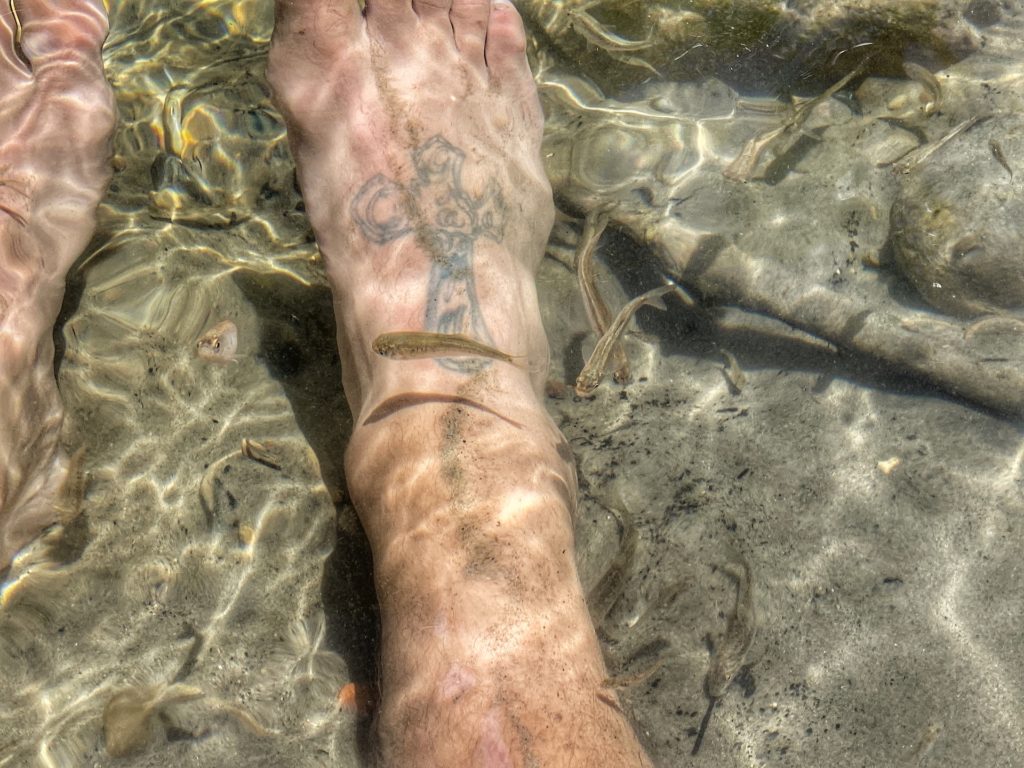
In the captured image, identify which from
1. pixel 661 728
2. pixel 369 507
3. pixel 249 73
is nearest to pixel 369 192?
pixel 369 507

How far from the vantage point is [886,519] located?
3.22 m

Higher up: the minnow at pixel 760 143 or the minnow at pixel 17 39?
the minnow at pixel 17 39

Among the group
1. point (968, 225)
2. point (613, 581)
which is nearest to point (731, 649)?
point (613, 581)

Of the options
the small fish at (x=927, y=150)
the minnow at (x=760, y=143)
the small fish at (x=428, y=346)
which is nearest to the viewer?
the small fish at (x=428, y=346)

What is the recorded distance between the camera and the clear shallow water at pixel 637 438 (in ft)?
9.53

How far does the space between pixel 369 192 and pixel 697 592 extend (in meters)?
2.30

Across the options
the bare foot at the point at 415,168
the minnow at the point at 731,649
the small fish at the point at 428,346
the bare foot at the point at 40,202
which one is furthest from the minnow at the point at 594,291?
the bare foot at the point at 40,202

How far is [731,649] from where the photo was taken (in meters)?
2.91

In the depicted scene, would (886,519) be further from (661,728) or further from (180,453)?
(180,453)

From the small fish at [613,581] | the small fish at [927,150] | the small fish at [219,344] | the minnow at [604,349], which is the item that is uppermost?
the small fish at [927,150]

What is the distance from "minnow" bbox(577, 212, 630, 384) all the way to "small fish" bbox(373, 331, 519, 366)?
70 centimetres

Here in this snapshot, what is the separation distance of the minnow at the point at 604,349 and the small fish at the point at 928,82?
6.85ft

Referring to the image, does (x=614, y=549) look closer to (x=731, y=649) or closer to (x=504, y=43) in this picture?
(x=731, y=649)

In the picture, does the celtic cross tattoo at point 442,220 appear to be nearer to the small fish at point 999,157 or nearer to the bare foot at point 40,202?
the bare foot at point 40,202
